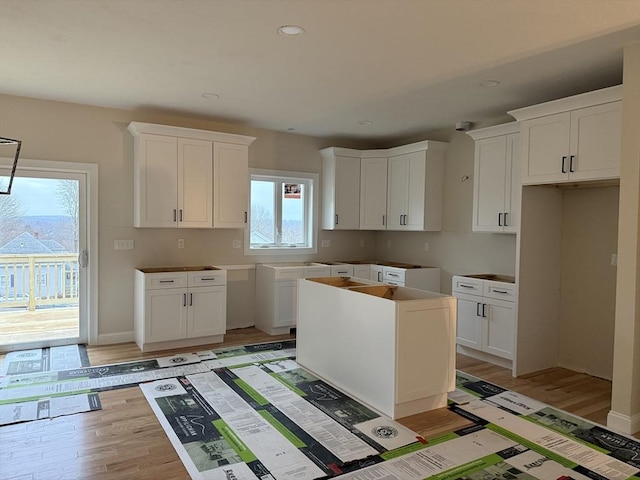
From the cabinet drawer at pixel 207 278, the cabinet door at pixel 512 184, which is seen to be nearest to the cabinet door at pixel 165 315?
the cabinet drawer at pixel 207 278

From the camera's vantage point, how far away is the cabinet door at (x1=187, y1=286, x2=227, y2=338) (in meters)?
5.17

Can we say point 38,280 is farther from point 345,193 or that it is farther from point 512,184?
point 512,184

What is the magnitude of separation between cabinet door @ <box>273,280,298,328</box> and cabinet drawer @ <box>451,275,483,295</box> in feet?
6.39

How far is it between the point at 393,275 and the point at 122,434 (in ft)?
12.6

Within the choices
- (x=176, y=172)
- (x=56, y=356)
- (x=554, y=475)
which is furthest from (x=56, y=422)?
(x=554, y=475)

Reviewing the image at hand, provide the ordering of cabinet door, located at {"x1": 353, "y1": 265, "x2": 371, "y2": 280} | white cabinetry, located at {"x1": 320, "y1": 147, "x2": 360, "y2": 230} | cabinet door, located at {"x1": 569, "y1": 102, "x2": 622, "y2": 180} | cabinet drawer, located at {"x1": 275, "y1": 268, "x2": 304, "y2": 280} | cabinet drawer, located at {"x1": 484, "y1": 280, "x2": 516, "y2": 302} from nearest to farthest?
1. cabinet door, located at {"x1": 569, "y1": 102, "x2": 622, "y2": 180}
2. cabinet drawer, located at {"x1": 484, "y1": 280, "x2": 516, "y2": 302}
3. cabinet drawer, located at {"x1": 275, "y1": 268, "x2": 304, "y2": 280}
4. cabinet door, located at {"x1": 353, "y1": 265, "x2": 371, "y2": 280}
5. white cabinetry, located at {"x1": 320, "y1": 147, "x2": 360, "y2": 230}

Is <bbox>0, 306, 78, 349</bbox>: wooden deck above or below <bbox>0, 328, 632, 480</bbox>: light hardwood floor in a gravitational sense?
above

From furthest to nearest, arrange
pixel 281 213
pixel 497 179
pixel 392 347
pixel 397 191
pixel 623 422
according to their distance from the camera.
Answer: pixel 281 213
pixel 397 191
pixel 497 179
pixel 392 347
pixel 623 422

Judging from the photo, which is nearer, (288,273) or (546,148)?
(546,148)

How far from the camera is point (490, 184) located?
4949mm

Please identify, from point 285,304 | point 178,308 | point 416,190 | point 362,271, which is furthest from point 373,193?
point 178,308

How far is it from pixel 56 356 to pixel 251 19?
155 inches

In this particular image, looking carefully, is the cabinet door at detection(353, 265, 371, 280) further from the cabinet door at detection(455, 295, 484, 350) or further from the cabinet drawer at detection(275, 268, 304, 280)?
the cabinet door at detection(455, 295, 484, 350)

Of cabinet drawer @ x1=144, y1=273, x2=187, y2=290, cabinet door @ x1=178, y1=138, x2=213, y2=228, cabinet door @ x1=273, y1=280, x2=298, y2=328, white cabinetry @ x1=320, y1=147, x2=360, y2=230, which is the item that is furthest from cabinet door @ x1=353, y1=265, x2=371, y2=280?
cabinet drawer @ x1=144, y1=273, x2=187, y2=290
